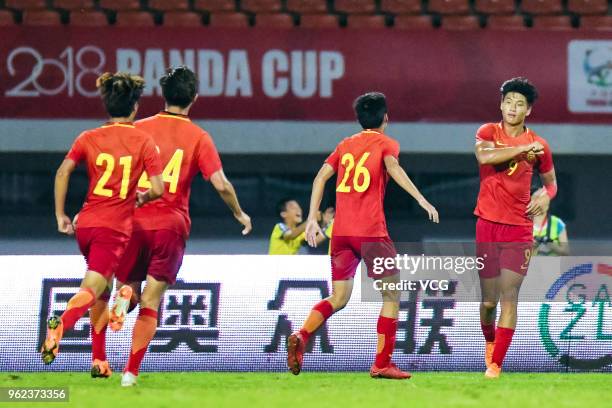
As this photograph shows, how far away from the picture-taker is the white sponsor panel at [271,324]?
9.12m

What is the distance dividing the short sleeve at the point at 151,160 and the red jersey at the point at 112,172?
2.7 inches

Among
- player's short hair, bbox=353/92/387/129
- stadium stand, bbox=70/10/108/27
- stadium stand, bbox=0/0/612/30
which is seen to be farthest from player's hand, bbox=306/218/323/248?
stadium stand, bbox=70/10/108/27

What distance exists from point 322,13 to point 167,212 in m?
8.18

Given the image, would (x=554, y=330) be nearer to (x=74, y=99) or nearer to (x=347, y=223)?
(x=347, y=223)

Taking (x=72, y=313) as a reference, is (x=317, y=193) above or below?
above

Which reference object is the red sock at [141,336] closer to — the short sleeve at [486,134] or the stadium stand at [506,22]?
the short sleeve at [486,134]

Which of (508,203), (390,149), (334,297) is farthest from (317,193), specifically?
(508,203)

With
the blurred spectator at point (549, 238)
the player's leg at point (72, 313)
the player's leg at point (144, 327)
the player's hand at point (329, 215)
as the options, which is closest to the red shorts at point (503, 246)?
the player's leg at point (144, 327)

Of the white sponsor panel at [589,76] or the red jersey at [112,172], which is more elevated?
the white sponsor panel at [589,76]

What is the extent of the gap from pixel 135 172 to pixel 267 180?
897 centimetres

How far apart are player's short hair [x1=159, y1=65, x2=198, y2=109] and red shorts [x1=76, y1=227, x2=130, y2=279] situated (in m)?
0.89

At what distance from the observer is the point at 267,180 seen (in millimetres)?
16438

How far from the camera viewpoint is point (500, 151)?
327 inches

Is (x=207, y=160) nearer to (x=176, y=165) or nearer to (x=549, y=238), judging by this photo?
(x=176, y=165)
